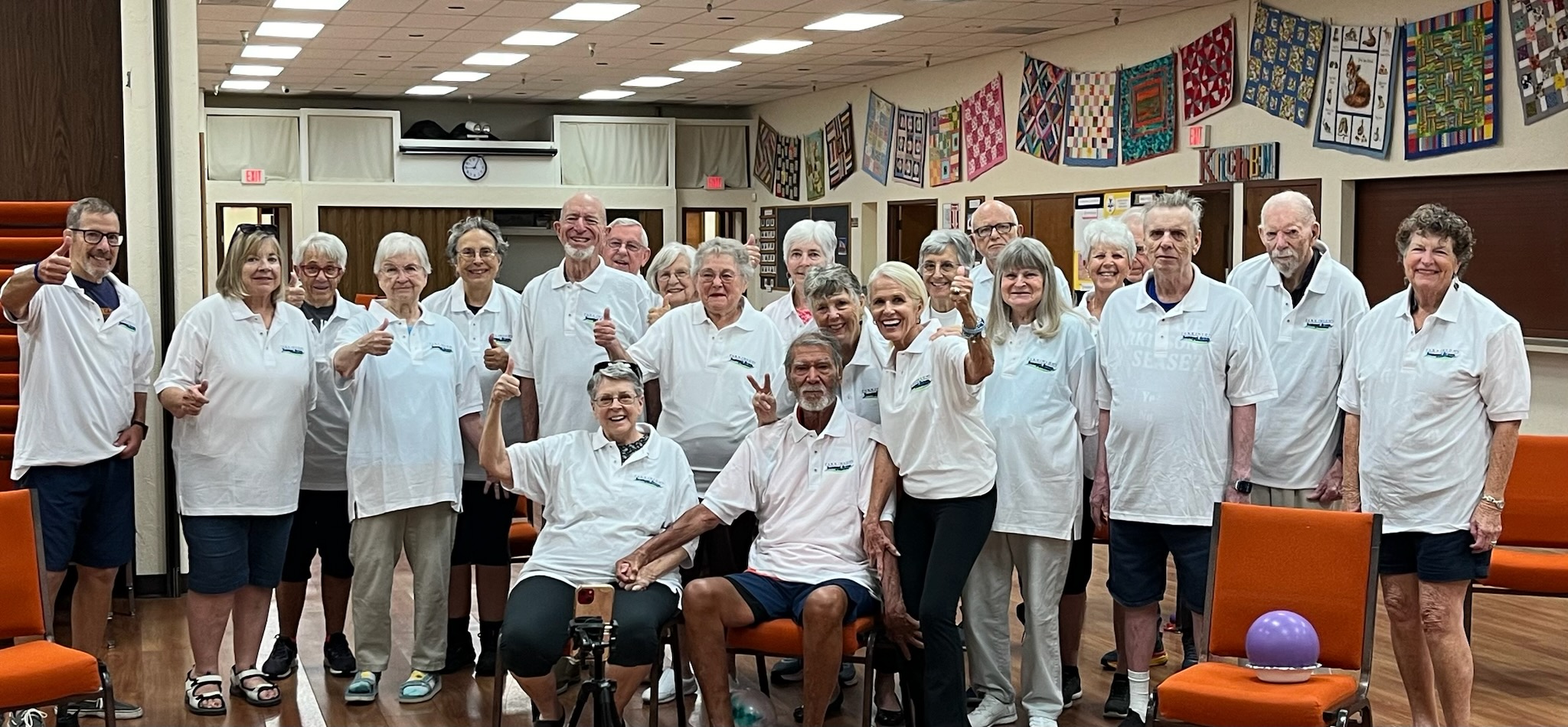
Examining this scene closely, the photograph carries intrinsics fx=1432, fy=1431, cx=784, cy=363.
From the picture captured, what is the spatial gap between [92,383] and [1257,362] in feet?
12.2

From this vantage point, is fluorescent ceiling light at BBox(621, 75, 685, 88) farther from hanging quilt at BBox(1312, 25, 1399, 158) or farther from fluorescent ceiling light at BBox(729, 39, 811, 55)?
hanging quilt at BBox(1312, 25, 1399, 158)

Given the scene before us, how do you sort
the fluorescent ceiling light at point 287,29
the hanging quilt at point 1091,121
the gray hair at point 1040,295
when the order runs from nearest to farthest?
the gray hair at point 1040,295 < the hanging quilt at point 1091,121 < the fluorescent ceiling light at point 287,29

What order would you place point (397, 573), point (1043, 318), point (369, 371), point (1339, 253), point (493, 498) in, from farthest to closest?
point (1339, 253), point (397, 573), point (493, 498), point (369, 371), point (1043, 318)

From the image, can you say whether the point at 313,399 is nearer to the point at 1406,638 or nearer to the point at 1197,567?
the point at 1197,567

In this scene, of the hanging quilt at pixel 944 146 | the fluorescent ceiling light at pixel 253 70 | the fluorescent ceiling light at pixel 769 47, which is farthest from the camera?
the fluorescent ceiling light at pixel 253 70

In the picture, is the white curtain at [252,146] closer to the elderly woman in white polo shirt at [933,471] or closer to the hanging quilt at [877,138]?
the hanging quilt at [877,138]

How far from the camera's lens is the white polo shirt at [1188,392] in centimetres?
421

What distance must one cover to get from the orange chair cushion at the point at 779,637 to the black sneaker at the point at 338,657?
1.74 metres

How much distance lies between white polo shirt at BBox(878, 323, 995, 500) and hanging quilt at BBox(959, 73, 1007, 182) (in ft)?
27.8

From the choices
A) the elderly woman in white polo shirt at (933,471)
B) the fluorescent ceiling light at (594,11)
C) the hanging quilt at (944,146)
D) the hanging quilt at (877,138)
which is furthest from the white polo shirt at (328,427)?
the hanging quilt at (877,138)

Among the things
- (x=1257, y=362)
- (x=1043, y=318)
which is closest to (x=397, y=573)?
(x=1043, y=318)

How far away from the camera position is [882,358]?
179 inches

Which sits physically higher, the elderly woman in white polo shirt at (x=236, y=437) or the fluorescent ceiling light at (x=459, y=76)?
the fluorescent ceiling light at (x=459, y=76)

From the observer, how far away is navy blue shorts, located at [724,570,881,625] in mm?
4098
